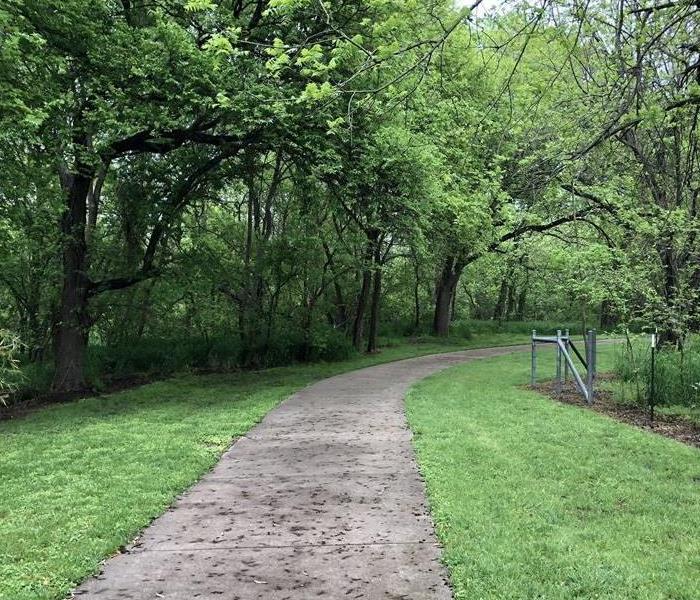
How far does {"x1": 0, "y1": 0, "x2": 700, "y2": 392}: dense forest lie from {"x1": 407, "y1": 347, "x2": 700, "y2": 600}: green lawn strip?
2.55m

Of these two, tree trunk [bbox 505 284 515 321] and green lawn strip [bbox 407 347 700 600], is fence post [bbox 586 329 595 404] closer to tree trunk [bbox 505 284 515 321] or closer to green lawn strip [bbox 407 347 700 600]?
green lawn strip [bbox 407 347 700 600]

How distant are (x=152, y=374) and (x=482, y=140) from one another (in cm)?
1076

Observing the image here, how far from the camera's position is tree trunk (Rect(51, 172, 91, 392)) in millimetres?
13641

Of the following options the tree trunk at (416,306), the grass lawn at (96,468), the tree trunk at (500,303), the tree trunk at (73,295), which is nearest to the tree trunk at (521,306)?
the tree trunk at (500,303)

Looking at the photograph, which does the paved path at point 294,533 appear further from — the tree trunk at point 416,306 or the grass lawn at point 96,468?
the tree trunk at point 416,306

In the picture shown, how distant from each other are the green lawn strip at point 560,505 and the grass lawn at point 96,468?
2386 millimetres

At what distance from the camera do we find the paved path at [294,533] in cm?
366

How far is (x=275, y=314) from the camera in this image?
1886cm

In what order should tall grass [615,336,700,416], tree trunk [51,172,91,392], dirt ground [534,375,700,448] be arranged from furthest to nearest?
tree trunk [51,172,91,392]
tall grass [615,336,700,416]
dirt ground [534,375,700,448]

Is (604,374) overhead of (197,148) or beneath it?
beneath

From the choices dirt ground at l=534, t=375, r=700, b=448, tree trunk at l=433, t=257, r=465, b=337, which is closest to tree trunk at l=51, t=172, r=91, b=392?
dirt ground at l=534, t=375, r=700, b=448

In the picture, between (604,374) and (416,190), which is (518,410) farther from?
(604,374)

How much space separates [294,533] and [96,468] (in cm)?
298

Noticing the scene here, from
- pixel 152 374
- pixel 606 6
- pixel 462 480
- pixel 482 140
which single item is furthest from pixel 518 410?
pixel 152 374
